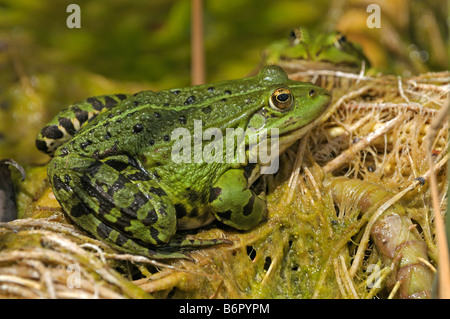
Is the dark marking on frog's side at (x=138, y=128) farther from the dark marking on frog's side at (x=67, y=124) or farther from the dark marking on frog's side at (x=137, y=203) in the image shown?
the dark marking on frog's side at (x=67, y=124)

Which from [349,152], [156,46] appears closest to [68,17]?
[156,46]

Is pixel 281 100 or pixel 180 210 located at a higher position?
pixel 281 100

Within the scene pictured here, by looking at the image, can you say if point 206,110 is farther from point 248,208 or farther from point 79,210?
point 79,210

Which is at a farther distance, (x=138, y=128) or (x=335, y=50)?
(x=335, y=50)

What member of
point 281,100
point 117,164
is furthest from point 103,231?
point 281,100

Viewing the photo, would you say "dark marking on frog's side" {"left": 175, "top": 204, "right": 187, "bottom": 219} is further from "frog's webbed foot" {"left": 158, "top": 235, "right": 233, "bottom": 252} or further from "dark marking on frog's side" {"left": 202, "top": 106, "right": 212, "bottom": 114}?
"dark marking on frog's side" {"left": 202, "top": 106, "right": 212, "bottom": 114}

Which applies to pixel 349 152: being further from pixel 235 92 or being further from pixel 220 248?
pixel 220 248
